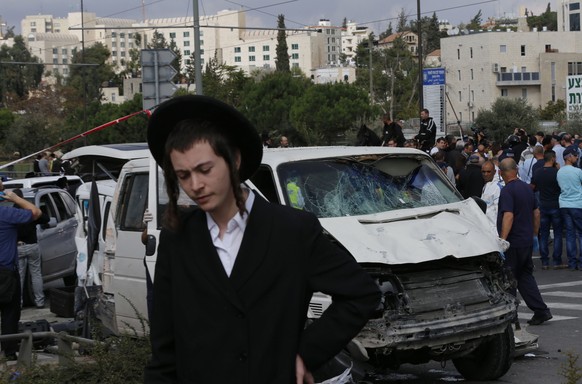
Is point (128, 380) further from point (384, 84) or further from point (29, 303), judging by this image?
point (384, 84)

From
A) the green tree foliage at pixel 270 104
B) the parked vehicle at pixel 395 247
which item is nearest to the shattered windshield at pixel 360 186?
the parked vehicle at pixel 395 247

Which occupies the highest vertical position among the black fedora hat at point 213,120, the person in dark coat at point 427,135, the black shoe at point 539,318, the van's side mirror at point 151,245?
the black fedora hat at point 213,120

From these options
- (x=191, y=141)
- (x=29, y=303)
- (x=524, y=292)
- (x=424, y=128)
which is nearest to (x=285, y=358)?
(x=191, y=141)

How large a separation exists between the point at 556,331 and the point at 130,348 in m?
5.44

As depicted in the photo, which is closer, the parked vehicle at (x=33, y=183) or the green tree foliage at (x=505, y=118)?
the parked vehicle at (x=33, y=183)

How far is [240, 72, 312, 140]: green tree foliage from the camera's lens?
86.8 m

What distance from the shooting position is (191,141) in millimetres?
3371

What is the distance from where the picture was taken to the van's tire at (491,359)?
8992 millimetres

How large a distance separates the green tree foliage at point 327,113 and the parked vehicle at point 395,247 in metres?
71.3

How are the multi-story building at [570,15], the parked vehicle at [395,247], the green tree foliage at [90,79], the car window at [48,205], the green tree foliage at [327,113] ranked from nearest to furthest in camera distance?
the parked vehicle at [395,247] → the car window at [48,205] → the green tree foliage at [327,113] → the green tree foliage at [90,79] → the multi-story building at [570,15]

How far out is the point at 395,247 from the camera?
329 inches

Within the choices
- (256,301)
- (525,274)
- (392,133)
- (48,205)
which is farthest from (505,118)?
(256,301)

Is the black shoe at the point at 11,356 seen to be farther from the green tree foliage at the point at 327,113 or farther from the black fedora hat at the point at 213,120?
the green tree foliage at the point at 327,113

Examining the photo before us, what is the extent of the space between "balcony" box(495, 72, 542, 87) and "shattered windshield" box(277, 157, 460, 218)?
379 feet
